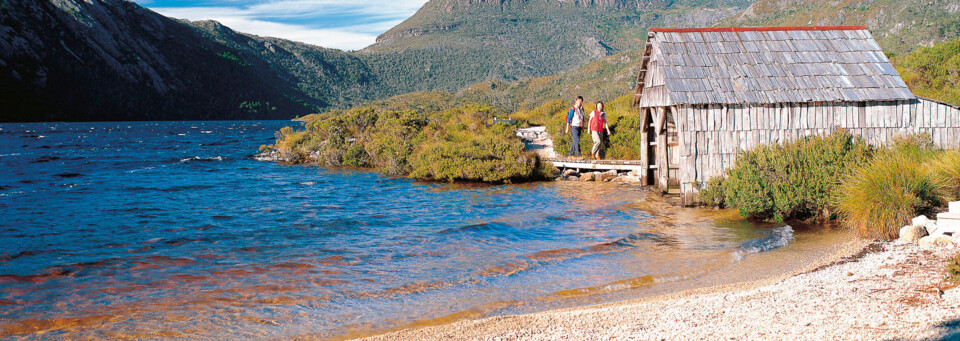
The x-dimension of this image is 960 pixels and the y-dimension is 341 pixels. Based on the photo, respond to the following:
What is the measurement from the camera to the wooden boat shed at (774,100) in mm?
12750

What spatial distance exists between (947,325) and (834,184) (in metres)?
6.43

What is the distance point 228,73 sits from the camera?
148750 mm

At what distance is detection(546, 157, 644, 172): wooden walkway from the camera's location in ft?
60.7

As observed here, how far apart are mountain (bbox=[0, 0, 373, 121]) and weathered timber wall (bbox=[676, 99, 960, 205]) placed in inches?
4004

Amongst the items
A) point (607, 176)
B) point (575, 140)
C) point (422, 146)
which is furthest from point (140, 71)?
point (607, 176)

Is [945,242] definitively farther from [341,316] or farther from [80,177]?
[80,177]

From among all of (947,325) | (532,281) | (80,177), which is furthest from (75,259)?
(80,177)

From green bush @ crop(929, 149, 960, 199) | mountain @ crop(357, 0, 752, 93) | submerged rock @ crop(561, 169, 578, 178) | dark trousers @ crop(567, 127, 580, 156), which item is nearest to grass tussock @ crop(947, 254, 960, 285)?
green bush @ crop(929, 149, 960, 199)

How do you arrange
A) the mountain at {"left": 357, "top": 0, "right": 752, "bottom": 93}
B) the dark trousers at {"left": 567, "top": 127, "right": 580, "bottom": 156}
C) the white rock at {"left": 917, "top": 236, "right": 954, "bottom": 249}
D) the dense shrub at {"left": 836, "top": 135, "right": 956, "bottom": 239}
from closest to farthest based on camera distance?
the white rock at {"left": 917, "top": 236, "right": 954, "bottom": 249} → the dense shrub at {"left": 836, "top": 135, "right": 956, "bottom": 239} → the dark trousers at {"left": 567, "top": 127, "right": 580, "bottom": 156} → the mountain at {"left": 357, "top": 0, "right": 752, "bottom": 93}

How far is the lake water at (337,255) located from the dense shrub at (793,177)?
0.51 meters

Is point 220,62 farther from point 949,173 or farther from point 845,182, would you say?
point 949,173

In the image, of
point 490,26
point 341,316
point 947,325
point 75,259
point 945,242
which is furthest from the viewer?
point 490,26

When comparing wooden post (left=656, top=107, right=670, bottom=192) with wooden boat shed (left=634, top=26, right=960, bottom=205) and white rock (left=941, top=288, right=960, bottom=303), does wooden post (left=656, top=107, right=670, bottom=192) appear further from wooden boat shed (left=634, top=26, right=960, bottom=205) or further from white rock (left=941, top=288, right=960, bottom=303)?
white rock (left=941, top=288, right=960, bottom=303)

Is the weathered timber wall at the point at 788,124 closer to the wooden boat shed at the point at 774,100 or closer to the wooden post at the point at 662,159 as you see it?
the wooden boat shed at the point at 774,100
